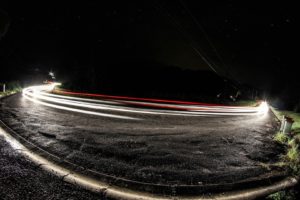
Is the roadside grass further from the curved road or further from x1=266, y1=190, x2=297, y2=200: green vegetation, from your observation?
the curved road

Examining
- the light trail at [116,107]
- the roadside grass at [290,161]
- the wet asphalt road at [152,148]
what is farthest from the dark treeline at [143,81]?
the roadside grass at [290,161]

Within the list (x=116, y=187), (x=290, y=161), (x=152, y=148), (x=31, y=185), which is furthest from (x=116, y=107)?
(x=290, y=161)

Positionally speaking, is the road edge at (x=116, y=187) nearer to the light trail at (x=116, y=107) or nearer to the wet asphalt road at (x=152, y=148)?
the wet asphalt road at (x=152, y=148)

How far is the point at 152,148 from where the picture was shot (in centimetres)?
634

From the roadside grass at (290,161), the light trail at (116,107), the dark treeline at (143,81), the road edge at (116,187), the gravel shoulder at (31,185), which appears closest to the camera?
the gravel shoulder at (31,185)

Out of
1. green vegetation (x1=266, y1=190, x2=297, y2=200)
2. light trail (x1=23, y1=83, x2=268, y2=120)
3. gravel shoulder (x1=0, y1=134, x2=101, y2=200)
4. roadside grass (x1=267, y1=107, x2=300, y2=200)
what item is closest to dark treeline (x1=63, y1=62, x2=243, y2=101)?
light trail (x1=23, y1=83, x2=268, y2=120)

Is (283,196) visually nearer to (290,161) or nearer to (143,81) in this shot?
(290,161)

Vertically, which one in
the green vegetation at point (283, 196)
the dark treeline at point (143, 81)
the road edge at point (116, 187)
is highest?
the dark treeline at point (143, 81)

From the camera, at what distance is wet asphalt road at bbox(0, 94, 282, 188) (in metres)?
4.76

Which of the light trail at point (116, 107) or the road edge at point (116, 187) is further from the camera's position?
the light trail at point (116, 107)

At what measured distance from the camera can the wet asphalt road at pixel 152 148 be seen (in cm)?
476

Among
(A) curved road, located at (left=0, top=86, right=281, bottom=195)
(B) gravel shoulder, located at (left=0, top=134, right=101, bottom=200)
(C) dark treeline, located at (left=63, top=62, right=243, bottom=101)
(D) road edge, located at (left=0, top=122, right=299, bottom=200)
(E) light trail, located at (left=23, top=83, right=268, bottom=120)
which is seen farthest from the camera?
(C) dark treeline, located at (left=63, top=62, right=243, bottom=101)

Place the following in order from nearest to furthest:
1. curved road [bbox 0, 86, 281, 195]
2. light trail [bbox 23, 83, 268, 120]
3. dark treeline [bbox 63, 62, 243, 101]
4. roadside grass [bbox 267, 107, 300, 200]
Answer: roadside grass [bbox 267, 107, 300, 200]
curved road [bbox 0, 86, 281, 195]
light trail [bbox 23, 83, 268, 120]
dark treeline [bbox 63, 62, 243, 101]

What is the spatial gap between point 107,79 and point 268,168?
39401mm
